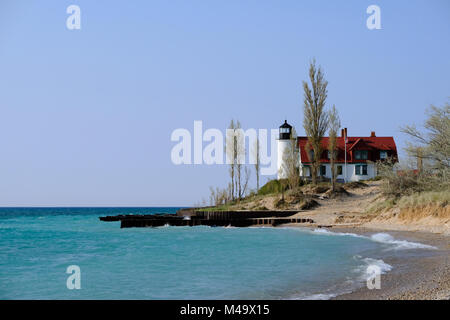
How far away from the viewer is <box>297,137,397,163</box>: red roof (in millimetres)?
48219

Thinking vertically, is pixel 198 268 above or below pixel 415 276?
below

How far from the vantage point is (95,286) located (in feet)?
42.8

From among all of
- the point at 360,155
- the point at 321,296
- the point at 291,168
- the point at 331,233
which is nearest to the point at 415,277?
the point at 321,296

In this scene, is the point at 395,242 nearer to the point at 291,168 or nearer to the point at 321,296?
the point at 321,296

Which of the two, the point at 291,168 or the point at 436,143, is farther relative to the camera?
the point at 291,168

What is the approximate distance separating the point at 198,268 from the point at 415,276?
6.99 meters

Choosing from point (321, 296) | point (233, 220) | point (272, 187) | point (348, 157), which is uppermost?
point (348, 157)

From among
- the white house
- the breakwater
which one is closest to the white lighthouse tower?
the white house

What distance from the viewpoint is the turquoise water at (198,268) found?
464 inches

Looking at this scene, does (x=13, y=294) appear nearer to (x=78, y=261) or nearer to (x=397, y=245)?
(x=78, y=261)

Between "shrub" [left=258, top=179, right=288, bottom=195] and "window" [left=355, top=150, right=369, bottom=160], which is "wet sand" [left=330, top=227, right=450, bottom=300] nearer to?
"shrub" [left=258, top=179, right=288, bottom=195]

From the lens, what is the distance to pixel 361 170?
47875mm
